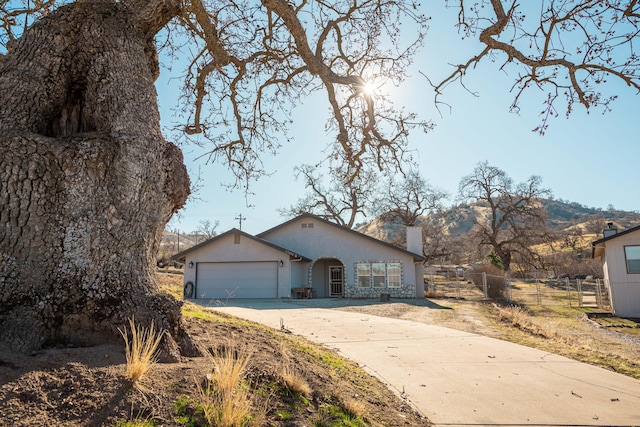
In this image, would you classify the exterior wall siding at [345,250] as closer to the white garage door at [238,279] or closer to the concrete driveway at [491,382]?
the white garage door at [238,279]

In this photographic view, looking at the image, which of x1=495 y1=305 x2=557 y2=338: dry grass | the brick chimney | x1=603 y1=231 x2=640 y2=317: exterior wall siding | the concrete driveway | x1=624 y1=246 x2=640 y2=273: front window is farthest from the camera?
the brick chimney

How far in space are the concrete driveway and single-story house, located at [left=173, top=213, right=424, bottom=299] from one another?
15.2 metres

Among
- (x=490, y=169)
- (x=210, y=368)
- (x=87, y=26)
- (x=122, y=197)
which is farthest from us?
(x=490, y=169)

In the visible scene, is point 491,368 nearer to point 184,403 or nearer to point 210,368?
→ point 210,368

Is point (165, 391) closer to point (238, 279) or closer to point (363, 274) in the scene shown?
point (238, 279)

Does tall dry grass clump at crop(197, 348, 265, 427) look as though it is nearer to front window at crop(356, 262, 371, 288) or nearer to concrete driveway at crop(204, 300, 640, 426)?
concrete driveway at crop(204, 300, 640, 426)

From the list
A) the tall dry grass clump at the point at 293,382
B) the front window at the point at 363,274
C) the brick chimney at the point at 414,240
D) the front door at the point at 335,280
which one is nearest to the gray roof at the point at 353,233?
the brick chimney at the point at 414,240

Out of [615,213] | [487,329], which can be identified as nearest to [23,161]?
[487,329]

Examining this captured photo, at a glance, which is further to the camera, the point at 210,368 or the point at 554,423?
the point at 554,423

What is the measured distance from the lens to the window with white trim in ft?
80.6

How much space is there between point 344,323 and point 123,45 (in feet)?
29.0

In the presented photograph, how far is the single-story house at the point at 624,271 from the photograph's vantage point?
17.8 metres

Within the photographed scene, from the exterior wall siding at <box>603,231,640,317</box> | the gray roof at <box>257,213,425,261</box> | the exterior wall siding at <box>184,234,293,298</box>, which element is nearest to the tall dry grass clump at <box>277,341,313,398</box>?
the exterior wall siding at <box>184,234,293,298</box>

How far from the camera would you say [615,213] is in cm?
12369
